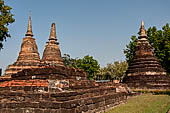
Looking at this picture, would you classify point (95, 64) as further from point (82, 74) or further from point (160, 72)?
point (82, 74)

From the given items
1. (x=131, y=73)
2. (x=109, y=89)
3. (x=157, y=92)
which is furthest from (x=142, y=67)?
(x=109, y=89)

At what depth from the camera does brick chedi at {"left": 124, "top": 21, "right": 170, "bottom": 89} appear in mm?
23852

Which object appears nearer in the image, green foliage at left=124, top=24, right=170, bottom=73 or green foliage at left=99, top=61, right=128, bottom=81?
green foliage at left=124, top=24, right=170, bottom=73

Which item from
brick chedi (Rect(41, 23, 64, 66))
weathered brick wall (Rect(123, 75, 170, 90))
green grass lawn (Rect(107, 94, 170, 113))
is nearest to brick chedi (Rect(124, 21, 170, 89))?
weathered brick wall (Rect(123, 75, 170, 90))

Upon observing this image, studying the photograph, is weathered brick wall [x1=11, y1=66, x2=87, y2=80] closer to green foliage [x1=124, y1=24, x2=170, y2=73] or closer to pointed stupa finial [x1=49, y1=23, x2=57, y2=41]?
pointed stupa finial [x1=49, y1=23, x2=57, y2=41]

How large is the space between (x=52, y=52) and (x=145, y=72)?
1118 centimetres

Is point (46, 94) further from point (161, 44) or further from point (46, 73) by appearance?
point (161, 44)

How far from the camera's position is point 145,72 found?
25016mm

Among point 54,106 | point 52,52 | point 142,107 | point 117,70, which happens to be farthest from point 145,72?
point 117,70

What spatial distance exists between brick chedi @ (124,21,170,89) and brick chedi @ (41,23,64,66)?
28.8ft

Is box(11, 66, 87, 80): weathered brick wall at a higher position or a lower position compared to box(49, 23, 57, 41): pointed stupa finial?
lower

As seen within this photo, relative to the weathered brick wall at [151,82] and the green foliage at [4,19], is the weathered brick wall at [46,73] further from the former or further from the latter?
the weathered brick wall at [151,82]

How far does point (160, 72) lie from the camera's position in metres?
24.8

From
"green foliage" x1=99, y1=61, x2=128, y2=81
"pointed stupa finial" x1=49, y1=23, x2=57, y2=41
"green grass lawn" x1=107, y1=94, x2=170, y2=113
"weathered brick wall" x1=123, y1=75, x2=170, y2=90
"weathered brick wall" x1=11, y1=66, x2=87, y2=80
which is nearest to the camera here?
"weathered brick wall" x1=11, y1=66, x2=87, y2=80
